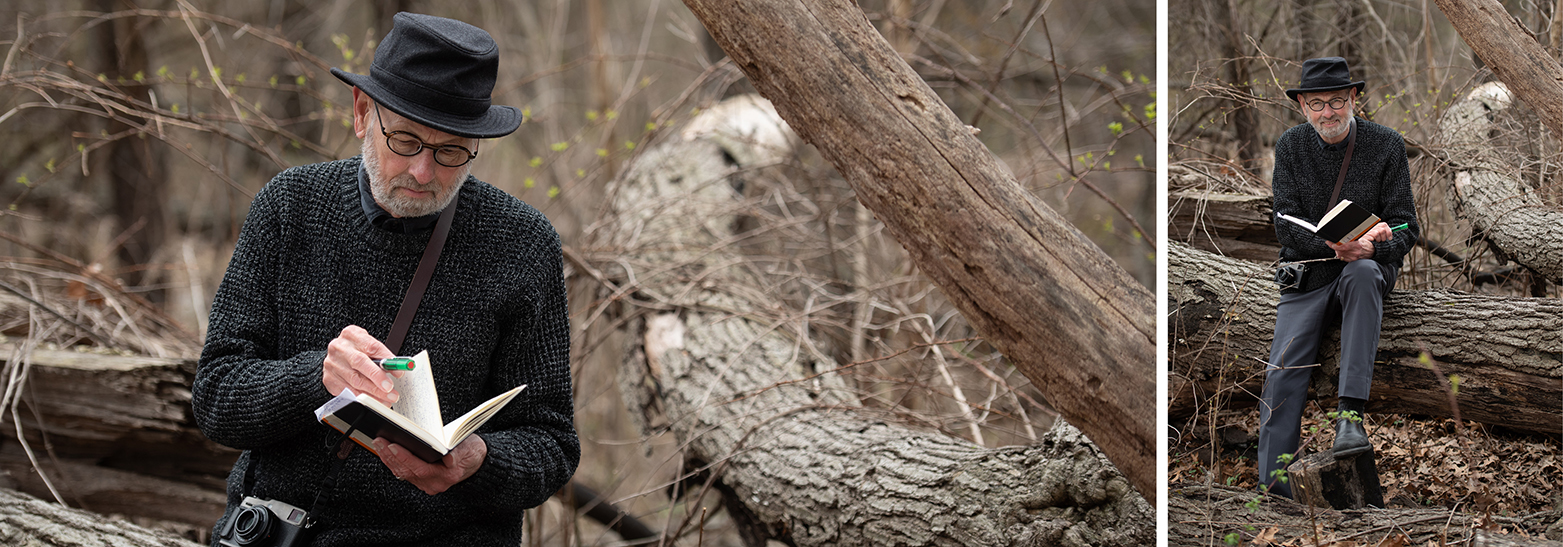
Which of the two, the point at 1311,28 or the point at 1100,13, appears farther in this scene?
the point at 1100,13

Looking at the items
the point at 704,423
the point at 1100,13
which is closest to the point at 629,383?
the point at 704,423

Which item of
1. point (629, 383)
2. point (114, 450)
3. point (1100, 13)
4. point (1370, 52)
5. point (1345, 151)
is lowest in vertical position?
point (114, 450)

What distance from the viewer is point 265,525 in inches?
73.3

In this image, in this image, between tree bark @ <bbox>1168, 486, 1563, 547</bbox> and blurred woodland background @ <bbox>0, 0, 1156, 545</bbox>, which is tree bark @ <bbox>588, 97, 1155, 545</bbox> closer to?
blurred woodland background @ <bbox>0, 0, 1156, 545</bbox>

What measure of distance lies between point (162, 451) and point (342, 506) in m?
1.87

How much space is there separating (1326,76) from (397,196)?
1650 millimetres

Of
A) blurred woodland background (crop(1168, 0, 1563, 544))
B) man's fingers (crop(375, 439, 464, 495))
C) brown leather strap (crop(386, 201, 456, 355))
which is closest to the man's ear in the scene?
brown leather strap (crop(386, 201, 456, 355))

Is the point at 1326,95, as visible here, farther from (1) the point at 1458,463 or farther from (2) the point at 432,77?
(2) the point at 432,77

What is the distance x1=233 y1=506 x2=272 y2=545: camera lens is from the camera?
6.07 feet

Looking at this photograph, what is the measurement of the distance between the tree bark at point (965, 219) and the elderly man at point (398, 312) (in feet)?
2.06

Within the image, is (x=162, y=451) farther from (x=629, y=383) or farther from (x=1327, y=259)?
(x=1327, y=259)

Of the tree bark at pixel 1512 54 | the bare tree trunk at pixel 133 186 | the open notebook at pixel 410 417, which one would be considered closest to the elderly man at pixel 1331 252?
the tree bark at pixel 1512 54

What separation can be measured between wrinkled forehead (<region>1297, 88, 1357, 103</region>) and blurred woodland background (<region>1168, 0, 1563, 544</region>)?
25 millimetres

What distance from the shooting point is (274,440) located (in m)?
1.90
